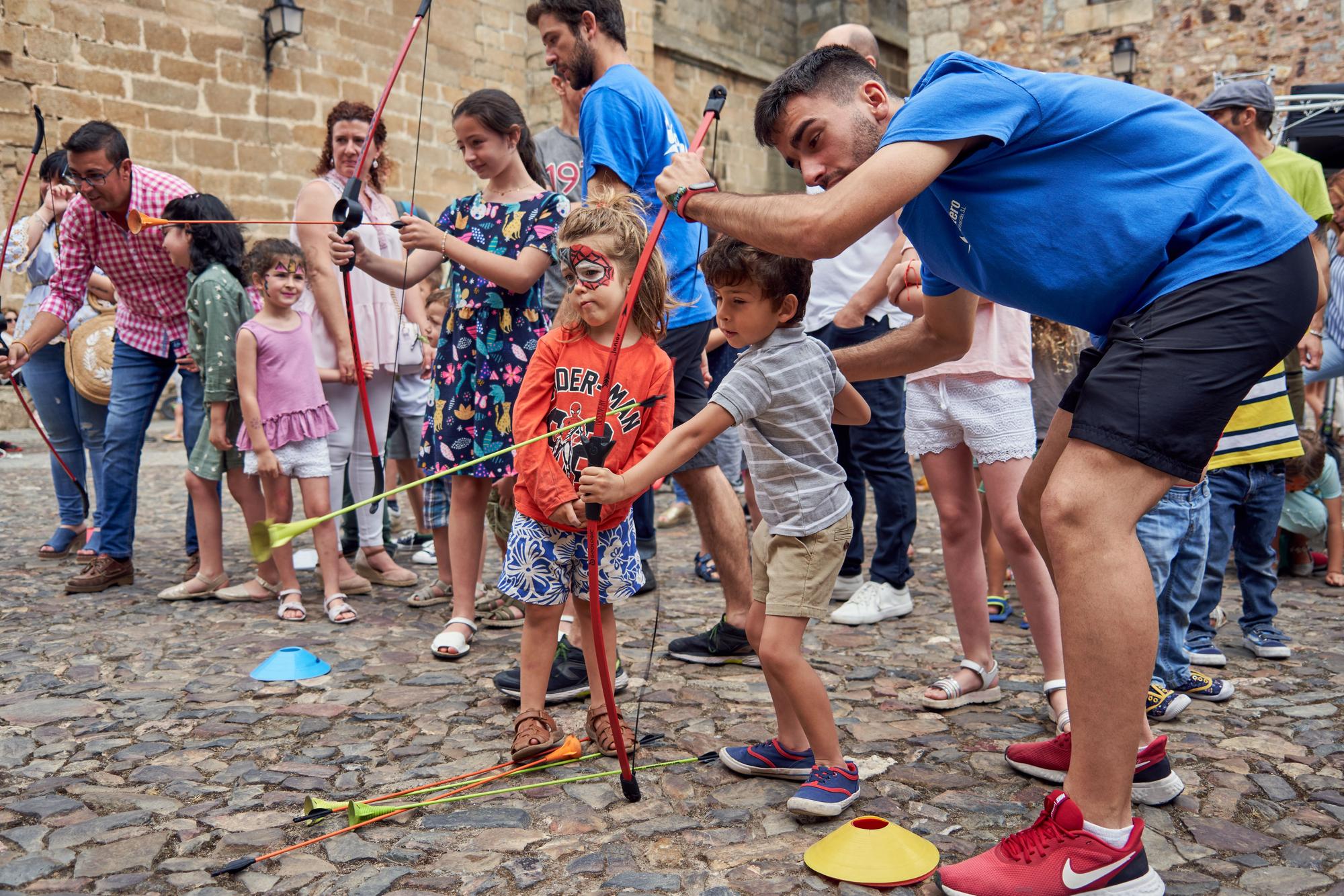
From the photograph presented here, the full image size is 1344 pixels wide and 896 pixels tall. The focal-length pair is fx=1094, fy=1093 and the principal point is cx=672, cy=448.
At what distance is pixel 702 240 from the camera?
170 inches

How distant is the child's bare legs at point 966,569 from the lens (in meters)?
3.48

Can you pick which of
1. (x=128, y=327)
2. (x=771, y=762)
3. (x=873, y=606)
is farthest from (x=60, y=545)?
(x=771, y=762)

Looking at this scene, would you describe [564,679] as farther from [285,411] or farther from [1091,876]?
[285,411]

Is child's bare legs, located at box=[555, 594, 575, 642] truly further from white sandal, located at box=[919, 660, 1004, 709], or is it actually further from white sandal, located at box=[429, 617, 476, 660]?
white sandal, located at box=[919, 660, 1004, 709]

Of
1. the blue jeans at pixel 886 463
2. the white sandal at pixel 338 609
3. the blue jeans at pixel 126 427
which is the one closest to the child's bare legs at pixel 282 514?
the white sandal at pixel 338 609

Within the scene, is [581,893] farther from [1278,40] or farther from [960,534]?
[1278,40]

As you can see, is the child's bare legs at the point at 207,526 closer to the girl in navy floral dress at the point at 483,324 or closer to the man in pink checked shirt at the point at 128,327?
the man in pink checked shirt at the point at 128,327

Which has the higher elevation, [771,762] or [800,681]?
[800,681]

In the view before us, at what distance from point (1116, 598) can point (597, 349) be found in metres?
1.58

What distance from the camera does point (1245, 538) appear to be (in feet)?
14.0

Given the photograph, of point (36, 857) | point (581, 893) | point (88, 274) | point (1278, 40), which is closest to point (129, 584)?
point (88, 274)

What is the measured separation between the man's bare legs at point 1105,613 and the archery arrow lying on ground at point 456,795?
3.73 feet

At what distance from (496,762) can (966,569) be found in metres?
1.58

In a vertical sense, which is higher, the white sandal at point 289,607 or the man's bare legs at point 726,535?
the man's bare legs at point 726,535
